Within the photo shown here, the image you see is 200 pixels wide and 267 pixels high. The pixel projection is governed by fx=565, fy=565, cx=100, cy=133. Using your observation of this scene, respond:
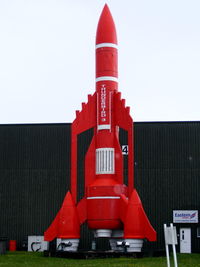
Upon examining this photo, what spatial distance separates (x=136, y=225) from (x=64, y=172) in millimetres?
14632

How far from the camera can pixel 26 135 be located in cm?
4609

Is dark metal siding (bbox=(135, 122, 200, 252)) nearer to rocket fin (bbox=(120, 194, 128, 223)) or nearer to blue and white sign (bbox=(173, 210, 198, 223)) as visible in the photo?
blue and white sign (bbox=(173, 210, 198, 223))

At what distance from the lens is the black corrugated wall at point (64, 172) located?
4341cm

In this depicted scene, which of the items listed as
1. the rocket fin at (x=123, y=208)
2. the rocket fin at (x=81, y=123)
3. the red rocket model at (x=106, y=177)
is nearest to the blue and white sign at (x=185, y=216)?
the red rocket model at (x=106, y=177)

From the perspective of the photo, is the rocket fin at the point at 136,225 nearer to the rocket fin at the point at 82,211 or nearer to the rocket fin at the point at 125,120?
the rocket fin at the point at 125,120

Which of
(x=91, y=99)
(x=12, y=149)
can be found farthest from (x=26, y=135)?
(x=91, y=99)

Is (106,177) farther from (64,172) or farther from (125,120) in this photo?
(64,172)

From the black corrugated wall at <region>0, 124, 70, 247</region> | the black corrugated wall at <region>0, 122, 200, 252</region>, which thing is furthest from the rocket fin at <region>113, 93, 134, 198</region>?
the black corrugated wall at <region>0, 124, 70, 247</region>

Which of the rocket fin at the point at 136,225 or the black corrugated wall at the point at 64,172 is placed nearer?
the rocket fin at the point at 136,225

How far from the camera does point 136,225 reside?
31.4 meters

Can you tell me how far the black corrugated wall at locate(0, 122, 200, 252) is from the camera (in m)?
43.4

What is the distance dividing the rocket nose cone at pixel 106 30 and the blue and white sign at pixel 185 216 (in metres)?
15.5

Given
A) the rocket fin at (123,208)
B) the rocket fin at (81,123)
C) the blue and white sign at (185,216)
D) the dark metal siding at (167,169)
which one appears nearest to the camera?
the rocket fin at (123,208)

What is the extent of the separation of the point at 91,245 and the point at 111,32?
17.7 meters
